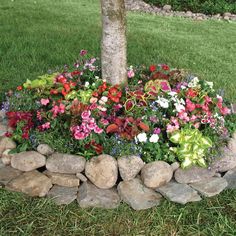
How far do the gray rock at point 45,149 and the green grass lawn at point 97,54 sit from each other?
1.24 feet

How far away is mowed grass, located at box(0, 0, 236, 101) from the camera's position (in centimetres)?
584

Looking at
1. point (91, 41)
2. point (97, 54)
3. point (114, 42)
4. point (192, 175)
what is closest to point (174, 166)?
point (192, 175)

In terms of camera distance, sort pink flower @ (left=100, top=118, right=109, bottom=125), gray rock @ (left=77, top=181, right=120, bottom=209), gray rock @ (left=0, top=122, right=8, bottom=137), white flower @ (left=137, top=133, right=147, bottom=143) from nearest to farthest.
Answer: gray rock @ (left=77, top=181, right=120, bottom=209) → white flower @ (left=137, top=133, right=147, bottom=143) → pink flower @ (left=100, top=118, right=109, bottom=125) → gray rock @ (left=0, top=122, right=8, bottom=137)

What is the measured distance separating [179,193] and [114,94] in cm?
99

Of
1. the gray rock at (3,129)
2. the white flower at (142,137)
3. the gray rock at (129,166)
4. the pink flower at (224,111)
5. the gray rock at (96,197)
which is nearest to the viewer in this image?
the gray rock at (96,197)

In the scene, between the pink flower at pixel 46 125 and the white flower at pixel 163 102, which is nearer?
the pink flower at pixel 46 125

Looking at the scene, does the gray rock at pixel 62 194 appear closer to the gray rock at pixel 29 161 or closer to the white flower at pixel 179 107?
the gray rock at pixel 29 161

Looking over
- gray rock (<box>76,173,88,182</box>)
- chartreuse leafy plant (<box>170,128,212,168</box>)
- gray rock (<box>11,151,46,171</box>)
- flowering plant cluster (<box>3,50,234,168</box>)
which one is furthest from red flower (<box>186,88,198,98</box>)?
gray rock (<box>11,151,46,171</box>)

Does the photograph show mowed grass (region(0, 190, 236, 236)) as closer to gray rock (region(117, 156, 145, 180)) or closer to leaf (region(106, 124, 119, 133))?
gray rock (region(117, 156, 145, 180))

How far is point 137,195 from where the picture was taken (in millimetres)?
3166

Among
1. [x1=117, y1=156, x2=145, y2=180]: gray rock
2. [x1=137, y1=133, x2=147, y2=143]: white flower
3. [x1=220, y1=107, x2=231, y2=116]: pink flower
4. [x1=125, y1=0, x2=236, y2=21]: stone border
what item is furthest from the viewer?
[x1=125, y1=0, x2=236, y2=21]: stone border

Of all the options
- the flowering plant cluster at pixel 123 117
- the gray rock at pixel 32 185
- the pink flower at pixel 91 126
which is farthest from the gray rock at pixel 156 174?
the gray rock at pixel 32 185

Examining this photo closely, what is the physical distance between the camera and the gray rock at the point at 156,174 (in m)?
3.19

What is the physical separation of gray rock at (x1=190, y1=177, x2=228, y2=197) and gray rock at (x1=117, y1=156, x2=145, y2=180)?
1.45 ft
